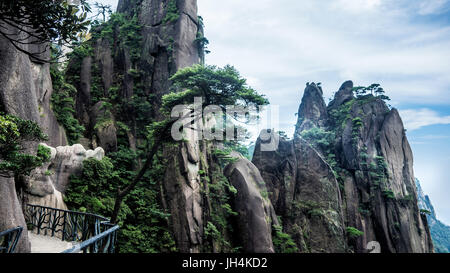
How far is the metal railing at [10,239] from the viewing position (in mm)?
4809

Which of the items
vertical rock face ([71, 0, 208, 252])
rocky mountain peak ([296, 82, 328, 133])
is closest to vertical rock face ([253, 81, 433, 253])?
rocky mountain peak ([296, 82, 328, 133])

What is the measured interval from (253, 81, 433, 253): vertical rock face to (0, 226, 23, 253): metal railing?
1325cm

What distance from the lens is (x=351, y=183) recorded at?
724 inches

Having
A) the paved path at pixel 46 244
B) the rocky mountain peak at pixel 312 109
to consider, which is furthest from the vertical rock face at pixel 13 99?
the rocky mountain peak at pixel 312 109

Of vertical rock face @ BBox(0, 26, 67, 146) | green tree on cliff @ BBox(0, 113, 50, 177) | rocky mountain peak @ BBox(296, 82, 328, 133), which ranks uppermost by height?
rocky mountain peak @ BBox(296, 82, 328, 133)

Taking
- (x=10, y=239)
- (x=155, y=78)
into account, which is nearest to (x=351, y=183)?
(x=155, y=78)

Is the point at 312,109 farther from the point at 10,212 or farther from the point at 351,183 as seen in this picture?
the point at 10,212

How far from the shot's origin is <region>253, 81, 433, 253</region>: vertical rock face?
15.5m

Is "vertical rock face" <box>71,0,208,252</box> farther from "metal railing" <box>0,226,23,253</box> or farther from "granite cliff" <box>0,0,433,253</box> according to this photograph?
"metal railing" <box>0,226,23,253</box>

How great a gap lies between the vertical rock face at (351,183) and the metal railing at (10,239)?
43.5ft

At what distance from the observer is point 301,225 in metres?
15.2

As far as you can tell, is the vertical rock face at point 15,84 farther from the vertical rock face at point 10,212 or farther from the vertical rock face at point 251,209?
the vertical rock face at point 251,209

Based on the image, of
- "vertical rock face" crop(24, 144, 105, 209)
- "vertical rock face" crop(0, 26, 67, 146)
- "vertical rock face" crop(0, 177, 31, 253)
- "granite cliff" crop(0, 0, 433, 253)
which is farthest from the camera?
"granite cliff" crop(0, 0, 433, 253)

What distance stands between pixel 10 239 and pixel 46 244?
2.22 metres
